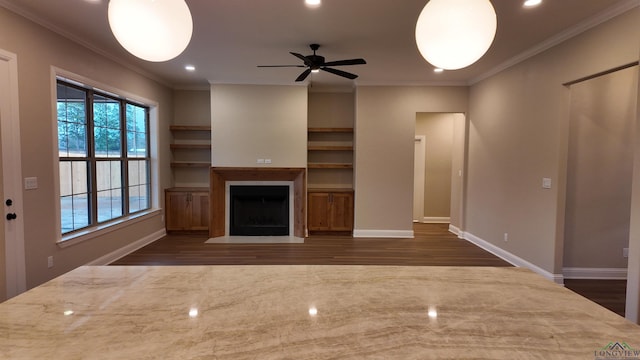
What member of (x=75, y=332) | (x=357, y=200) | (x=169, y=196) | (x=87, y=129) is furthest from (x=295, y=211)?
(x=75, y=332)

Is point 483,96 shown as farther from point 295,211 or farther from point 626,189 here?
point 295,211

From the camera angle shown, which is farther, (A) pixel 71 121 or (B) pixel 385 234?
(B) pixel 385 234

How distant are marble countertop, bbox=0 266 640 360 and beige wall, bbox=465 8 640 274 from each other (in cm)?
307

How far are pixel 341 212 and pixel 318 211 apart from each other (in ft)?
1.39

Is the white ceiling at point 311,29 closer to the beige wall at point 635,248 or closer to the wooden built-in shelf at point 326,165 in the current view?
the beige wall at point 635,248

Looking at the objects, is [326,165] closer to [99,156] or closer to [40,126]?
[99,156]

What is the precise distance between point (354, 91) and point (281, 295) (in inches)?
215

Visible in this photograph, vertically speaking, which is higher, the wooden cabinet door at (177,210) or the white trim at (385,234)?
the wooden cabinet door at (177,210)

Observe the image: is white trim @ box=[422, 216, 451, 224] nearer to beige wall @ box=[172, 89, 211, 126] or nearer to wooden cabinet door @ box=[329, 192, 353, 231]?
wooden cabinet door @ box=[329, 192, 353, 231]

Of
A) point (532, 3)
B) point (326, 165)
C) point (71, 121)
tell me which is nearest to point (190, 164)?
point (71, 121)

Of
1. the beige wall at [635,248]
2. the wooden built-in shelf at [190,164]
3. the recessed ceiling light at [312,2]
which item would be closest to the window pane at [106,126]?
the wooden built-in shelf at [190,164]

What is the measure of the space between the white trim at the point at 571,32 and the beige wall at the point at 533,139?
0.05 meters

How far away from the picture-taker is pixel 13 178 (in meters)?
2.84

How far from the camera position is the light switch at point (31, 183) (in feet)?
9.75
